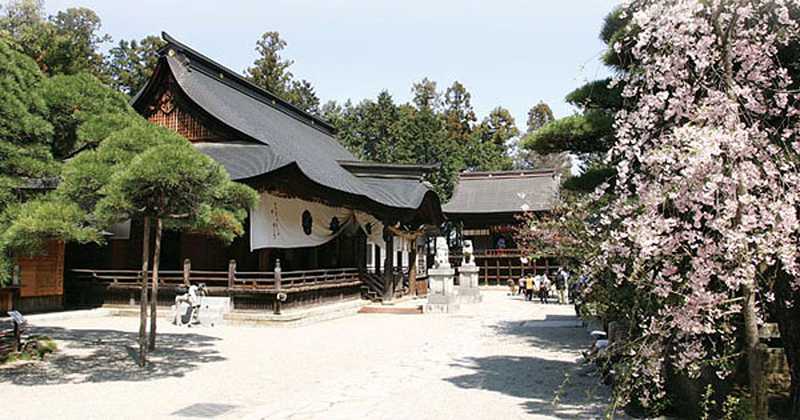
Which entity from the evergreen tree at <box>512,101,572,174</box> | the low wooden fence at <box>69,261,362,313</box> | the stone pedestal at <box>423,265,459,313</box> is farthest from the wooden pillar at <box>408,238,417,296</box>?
the evergreen tree at <box>512,101,572,174</box>

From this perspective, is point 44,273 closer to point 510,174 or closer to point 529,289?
point 529,289

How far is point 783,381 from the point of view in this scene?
5773 mm

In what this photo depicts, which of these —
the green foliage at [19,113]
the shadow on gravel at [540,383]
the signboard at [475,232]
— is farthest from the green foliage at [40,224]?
the signboard at [475,232]

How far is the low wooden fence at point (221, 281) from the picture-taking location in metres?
14.8

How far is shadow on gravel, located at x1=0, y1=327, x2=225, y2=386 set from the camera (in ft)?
26.2

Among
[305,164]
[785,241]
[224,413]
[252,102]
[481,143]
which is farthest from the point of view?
[481,143]

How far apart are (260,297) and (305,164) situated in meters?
5.74

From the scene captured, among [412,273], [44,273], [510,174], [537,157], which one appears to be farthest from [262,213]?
[537,157]

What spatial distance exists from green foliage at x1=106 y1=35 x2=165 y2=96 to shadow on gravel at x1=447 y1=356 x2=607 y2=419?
32734 millimetres

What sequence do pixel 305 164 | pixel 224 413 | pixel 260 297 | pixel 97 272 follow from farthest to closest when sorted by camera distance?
pixel 305 164
pixel 97 272
pixel 260 297
pixel 224 413

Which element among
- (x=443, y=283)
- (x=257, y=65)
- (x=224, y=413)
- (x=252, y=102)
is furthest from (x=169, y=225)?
(x=257, y=65)

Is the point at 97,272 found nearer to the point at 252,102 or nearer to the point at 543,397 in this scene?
the point at 252,102

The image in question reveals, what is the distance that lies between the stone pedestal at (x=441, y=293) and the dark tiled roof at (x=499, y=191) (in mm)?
17072

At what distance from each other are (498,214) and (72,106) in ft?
98.0
